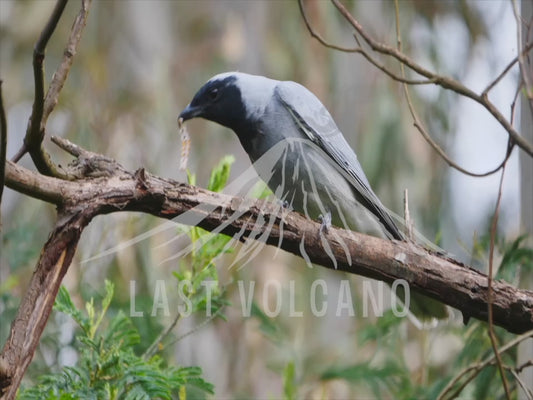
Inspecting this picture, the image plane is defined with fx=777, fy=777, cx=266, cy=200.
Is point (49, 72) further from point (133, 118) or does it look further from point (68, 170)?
point (68, 170)

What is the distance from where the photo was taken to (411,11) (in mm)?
3928

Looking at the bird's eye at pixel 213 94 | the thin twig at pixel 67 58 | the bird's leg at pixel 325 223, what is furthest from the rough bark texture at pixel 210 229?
the bird's eye at pixel 213 94

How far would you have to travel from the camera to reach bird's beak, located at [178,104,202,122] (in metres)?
1.91

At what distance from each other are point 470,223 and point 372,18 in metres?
1.14

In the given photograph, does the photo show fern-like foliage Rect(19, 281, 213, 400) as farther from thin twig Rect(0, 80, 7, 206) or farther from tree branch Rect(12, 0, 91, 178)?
thin twig Rect(0, 80, 7, 206)

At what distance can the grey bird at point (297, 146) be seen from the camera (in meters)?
1.99

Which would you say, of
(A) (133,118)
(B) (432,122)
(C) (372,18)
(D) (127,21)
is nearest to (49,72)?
(A) (133,118)

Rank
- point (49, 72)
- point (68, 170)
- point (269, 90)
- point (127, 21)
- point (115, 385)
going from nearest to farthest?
point (68, 170), point (115, 385), point (269, 90), point (49, 72), point (127, 21)

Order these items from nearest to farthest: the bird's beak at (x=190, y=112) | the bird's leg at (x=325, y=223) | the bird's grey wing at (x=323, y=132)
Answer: the bird's leg at (x=325, y=223), the bird's beak at (x=190, y=112), the bird's grey wing at (x=323, y=132)

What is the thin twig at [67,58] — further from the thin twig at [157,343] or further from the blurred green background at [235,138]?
the blurred green background at [235,138]

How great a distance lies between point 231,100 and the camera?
78.5 inches

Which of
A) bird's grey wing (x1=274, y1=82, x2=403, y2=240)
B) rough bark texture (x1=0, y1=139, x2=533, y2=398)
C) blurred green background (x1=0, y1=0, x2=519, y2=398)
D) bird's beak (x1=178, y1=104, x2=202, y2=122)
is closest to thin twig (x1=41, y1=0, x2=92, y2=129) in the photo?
rough bark texture (x1=0, y1=139, x2=533, y2=398)

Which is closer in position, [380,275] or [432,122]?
[380,275]

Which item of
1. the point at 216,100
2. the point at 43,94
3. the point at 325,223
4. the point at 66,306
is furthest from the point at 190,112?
the point at 43,94
